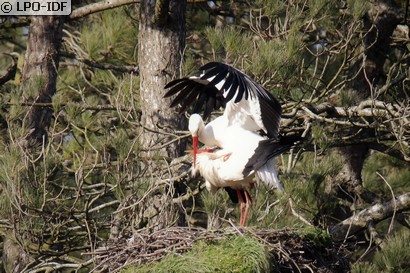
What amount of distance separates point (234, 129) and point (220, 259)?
150cm

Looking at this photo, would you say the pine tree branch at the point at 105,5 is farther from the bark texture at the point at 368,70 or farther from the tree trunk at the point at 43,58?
the bark texture at the point at 368,70

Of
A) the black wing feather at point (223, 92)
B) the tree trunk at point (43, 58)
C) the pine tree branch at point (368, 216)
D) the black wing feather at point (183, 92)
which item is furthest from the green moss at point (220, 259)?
the tree trunk at point (43, 58)

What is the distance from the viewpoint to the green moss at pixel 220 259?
553cm

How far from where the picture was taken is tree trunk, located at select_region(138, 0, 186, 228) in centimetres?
713

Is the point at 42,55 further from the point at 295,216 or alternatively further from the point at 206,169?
the point at 295,216

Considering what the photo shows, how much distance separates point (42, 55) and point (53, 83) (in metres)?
0.46

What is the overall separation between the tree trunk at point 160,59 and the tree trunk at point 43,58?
956 mm

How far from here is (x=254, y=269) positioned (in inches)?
218

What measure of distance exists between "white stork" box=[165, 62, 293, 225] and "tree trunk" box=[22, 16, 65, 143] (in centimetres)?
140

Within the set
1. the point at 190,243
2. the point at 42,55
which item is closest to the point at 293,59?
the point at 190,243

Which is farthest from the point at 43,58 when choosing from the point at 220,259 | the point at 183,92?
the point at 220,259

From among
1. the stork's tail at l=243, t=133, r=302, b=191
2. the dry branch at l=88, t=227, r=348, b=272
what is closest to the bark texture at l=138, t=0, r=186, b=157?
the stork's tail at l=243, t=133, r=302, b=191

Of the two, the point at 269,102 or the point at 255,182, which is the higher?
the point at 269,102

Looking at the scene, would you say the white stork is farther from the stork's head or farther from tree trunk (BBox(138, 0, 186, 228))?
tree trunk (BBox(138, 0, 186, 228))
